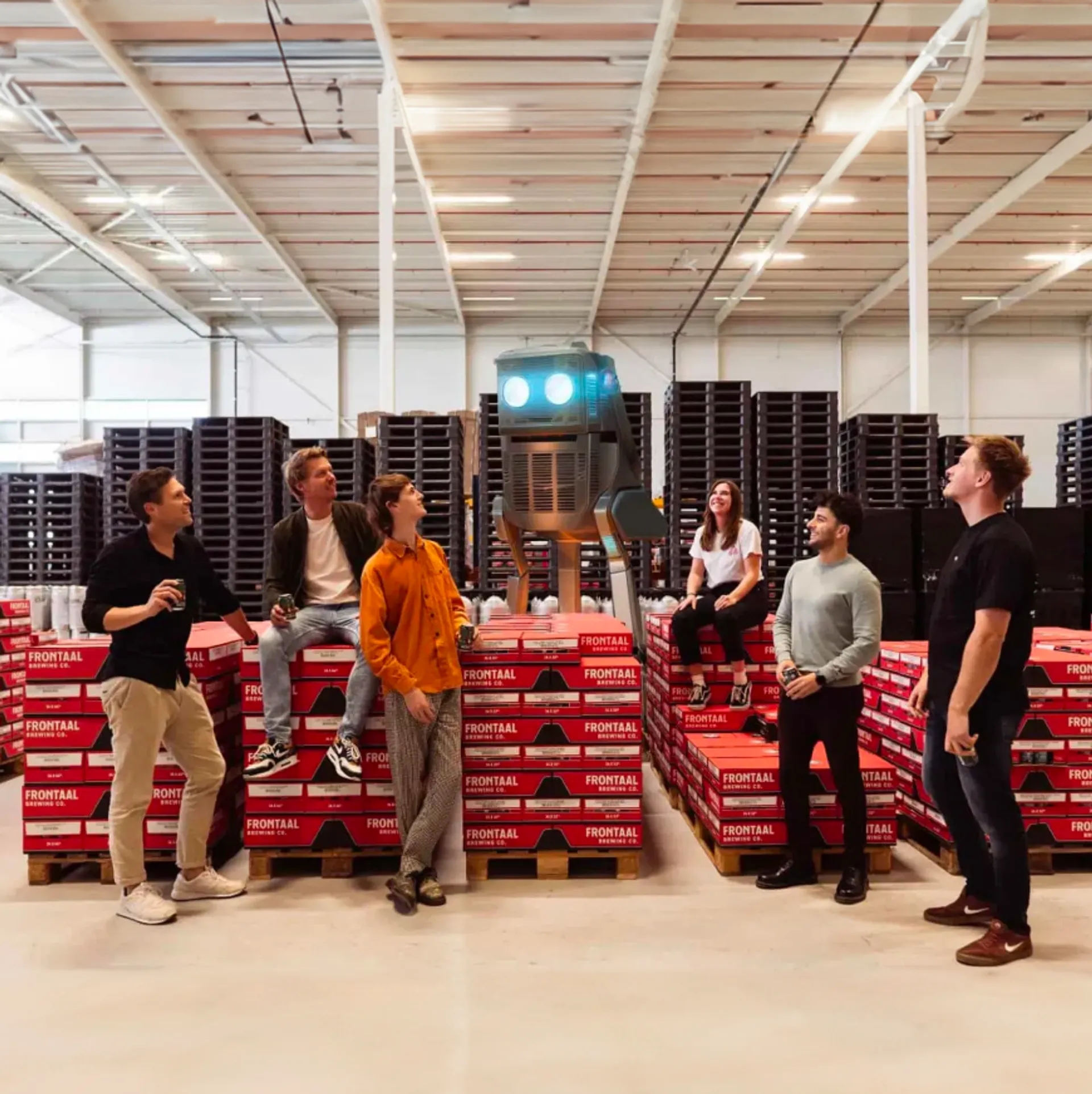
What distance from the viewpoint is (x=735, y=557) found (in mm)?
6301

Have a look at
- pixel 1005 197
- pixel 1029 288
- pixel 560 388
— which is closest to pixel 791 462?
pixel 560 388

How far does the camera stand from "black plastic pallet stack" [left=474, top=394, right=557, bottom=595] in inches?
379

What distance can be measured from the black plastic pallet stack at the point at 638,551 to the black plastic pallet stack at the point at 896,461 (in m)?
2.27

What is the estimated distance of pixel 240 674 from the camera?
5402 mm

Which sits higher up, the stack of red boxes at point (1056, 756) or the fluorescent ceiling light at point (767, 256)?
the fluorescent ceiling light at point (767, 256)

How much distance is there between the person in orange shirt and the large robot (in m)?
2.58

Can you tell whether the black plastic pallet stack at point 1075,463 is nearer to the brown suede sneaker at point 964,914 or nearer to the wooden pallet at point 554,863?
the brown suede sneaker at point 964,914

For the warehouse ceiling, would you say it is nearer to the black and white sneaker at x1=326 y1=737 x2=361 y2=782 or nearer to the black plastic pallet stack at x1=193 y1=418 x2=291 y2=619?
the black plastic pallet stack at x1=193 y1=418 x2=291 y2=619

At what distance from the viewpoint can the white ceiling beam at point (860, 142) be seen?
851 cm

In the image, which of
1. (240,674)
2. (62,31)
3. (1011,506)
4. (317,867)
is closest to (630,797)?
(317,867)

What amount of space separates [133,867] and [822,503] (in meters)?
3.79

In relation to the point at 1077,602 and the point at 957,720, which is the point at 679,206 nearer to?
the point at 1077,602

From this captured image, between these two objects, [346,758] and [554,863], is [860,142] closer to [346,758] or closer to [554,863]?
[554,863]

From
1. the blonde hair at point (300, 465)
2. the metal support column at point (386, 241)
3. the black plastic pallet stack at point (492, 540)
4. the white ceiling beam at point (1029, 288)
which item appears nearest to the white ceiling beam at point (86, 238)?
the metal support column at point (386, 241)
